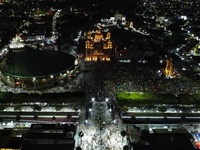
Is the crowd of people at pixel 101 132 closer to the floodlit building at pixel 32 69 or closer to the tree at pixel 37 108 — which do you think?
A: the tree at pixel 37 108

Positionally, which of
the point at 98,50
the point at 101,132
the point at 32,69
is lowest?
the point at 101,132

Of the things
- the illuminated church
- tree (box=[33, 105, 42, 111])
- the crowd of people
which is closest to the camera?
the crowd of people

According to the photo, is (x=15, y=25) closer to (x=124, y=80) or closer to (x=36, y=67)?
(x=36, y=67)

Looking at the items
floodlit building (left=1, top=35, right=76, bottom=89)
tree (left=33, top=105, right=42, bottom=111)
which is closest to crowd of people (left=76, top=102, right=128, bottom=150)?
tree (left=33, top=105, right=42, bottom=111)

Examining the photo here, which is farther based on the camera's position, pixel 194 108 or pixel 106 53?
pixel 106 53

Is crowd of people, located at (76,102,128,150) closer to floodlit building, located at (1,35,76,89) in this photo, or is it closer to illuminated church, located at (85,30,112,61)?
floodlit building, located at (1,35,76,89)

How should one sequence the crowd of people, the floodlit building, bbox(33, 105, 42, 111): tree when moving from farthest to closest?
the floodlit building, bbox(33, 105, 42, 111): tree, the crowd of people

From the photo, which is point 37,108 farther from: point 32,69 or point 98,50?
point 98,50

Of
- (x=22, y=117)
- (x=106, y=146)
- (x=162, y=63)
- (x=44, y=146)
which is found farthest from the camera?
(x=162, y=63)

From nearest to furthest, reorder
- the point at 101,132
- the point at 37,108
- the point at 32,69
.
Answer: the point at 101,132, the point at 37,108, the point at 32,69

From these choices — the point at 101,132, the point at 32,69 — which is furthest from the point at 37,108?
the point at 32,69

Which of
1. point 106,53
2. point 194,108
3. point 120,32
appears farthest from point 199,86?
point 120,32
